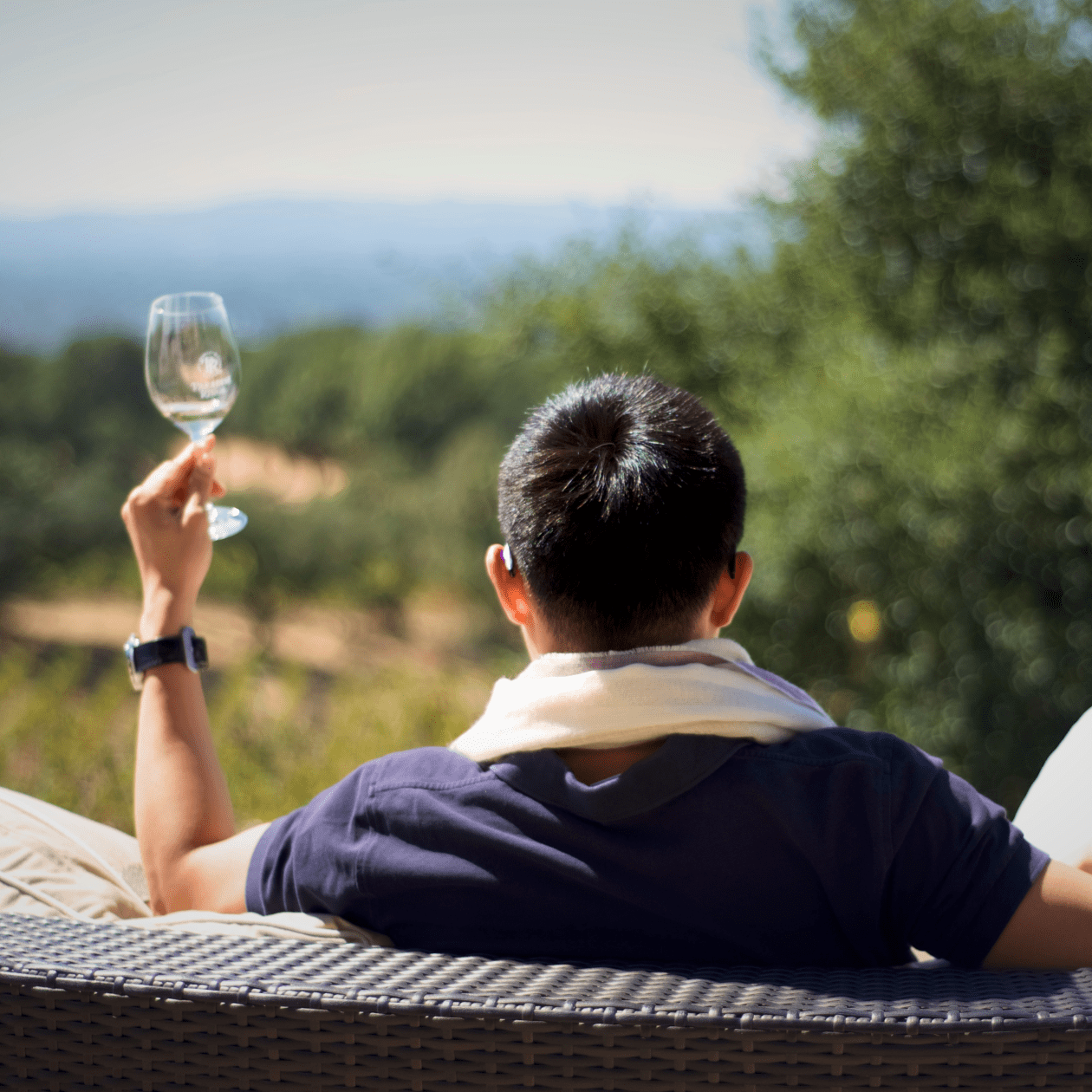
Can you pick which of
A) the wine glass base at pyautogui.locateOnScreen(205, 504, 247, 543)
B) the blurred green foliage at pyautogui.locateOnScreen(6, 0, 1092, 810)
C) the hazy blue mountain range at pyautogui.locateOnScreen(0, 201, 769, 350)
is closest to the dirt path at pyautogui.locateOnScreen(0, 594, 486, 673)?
the hazy blue mountain range at pyautogui.locateOnScreen(0, 201, 769, 350)

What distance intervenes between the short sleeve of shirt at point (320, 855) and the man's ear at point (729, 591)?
14.6 inches

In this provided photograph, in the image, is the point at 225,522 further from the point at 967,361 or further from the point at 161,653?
the point at 967,361

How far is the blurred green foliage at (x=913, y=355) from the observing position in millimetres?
3629

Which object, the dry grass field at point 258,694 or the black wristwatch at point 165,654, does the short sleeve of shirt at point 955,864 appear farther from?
the dry grass field at point 258,694

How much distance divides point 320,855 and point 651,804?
32 cm

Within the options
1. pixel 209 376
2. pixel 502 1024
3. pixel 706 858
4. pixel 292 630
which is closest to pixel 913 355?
pixel 209 376

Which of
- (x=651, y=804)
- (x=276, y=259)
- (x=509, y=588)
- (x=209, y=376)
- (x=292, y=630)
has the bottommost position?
(x=292, y=630)

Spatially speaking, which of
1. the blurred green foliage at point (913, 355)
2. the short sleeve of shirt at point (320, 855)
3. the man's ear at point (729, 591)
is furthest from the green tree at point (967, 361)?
the short sleeve of shirt at point (320, 855)

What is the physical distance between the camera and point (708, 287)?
490 cm

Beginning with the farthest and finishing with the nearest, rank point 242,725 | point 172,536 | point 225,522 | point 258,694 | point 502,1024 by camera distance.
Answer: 1. point 258,694
2. point 242,725
3. point 225,522
4. point 172,536
5. point 502,1024

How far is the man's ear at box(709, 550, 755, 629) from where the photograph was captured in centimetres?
105

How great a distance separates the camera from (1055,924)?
86 cm

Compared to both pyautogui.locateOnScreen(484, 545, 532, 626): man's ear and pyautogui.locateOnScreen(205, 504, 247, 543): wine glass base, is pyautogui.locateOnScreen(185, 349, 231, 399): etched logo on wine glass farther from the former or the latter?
pyautogui.locateOnScreen(484, 545, 532, 626): man's ear

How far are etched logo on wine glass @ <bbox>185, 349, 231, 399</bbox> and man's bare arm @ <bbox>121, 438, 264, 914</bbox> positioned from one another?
1.05 feet
